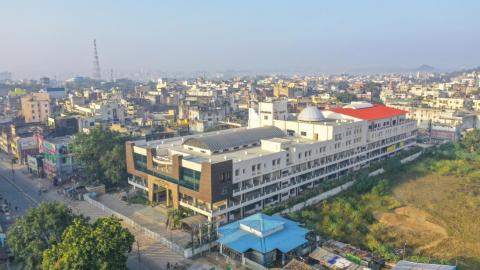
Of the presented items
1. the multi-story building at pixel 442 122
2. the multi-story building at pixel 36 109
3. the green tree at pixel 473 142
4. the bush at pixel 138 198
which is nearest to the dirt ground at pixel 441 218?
the green tree at pixel 473 142

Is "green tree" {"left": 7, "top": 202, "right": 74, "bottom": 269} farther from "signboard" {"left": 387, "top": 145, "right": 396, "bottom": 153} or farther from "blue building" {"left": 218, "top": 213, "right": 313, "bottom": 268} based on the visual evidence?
"signboard" {"left": 387, "top": 145, "right": 396, "bottom": 153}

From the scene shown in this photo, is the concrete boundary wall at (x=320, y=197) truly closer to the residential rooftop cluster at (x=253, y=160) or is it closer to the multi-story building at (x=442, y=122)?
the residential rooftop cluster at (x=253, y=160)

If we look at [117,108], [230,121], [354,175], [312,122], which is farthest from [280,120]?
[117,108]

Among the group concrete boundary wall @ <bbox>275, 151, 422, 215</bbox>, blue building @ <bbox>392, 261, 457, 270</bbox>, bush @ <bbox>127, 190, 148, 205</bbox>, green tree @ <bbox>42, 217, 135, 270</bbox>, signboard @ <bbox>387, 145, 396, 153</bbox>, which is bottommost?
bush @ <bbox>127, 190, 148, 205</bbox>

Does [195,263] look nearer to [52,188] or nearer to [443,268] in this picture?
[443,268]

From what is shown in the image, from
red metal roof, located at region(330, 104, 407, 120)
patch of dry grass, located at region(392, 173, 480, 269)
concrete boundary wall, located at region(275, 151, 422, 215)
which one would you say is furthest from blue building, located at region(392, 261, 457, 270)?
Result: red metal roof, located at region(330, 104, 407, 120)

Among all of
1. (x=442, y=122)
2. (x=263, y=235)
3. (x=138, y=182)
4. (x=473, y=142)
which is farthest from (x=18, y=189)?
(x=442, y=122)

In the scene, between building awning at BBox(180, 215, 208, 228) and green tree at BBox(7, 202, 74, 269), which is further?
building awning at BBox(180, 215, 208, 228)
